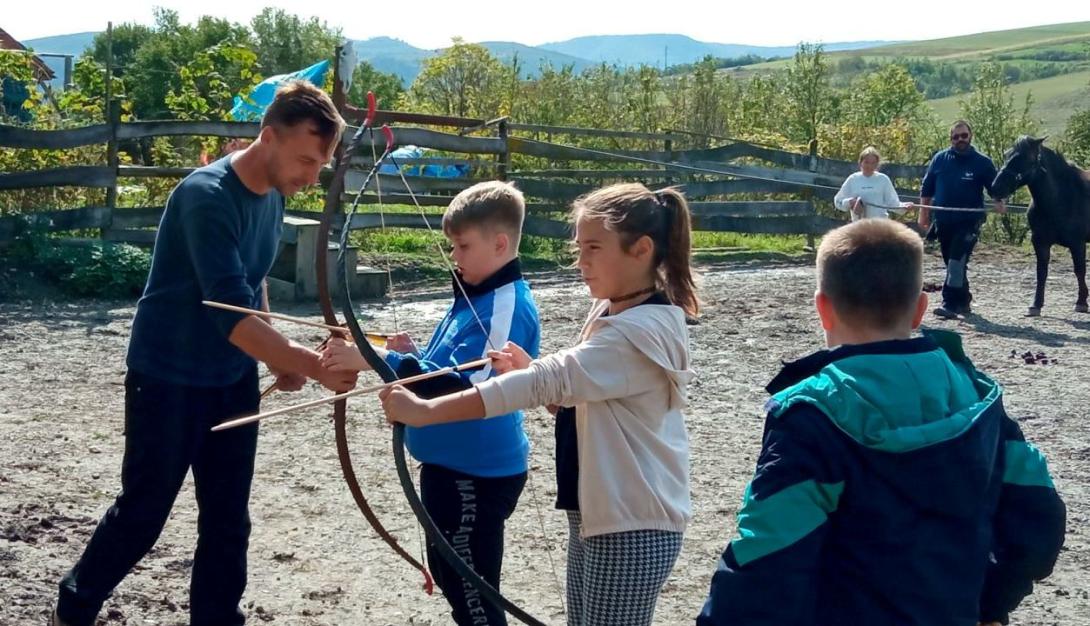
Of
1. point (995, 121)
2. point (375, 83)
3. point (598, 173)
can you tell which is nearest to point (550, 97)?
point (598, 173)

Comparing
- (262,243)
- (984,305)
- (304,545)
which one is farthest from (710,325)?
(262,243)

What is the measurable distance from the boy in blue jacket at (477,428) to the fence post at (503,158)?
36.2ft

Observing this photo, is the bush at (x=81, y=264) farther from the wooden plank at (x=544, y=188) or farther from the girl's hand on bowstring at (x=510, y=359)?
the girl's hand on bowstring at (x=510, y=359)

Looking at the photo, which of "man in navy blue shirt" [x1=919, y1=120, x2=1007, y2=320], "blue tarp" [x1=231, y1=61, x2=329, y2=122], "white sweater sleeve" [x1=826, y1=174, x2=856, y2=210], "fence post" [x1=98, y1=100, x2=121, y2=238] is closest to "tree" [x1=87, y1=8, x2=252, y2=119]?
"blue tarp" [x1=231, y1=61, x2=329, y2=122]

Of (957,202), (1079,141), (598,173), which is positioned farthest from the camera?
(1079,141)

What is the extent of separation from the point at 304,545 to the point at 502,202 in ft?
7.28

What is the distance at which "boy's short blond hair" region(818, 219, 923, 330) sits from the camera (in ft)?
6.75

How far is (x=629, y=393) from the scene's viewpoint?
2715 mm

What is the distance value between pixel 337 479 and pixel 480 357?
283 centimetres

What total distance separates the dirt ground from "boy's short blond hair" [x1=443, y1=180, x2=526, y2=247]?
161 centimetres

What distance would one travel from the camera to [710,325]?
10367 mm

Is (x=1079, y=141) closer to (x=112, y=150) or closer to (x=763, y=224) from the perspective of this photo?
(x=763, y=224)

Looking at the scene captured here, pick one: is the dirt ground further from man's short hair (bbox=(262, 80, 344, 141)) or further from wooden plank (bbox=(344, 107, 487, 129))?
wooden plank (bbox=(344, 107, 487, 129))

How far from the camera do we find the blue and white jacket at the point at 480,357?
122 inches
